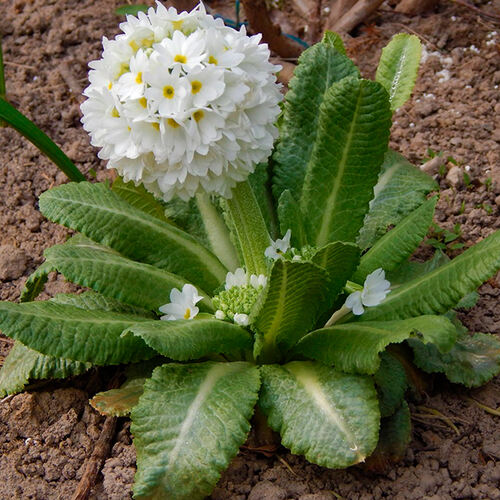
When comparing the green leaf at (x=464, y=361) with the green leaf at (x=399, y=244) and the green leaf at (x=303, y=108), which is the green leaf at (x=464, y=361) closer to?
the green leaf at (x=399, y=244)

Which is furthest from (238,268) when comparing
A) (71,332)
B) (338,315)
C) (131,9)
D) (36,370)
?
(131,9)

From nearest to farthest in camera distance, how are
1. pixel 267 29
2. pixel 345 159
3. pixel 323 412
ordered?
pixel 323 412, pixel 345 159, pixel 267 29

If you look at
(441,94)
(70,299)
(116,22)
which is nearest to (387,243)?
(70,299)

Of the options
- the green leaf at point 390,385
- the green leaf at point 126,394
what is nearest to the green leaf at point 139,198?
the green leaf at point 126,394

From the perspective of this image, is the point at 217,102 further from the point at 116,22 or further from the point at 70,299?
the point at 116,22

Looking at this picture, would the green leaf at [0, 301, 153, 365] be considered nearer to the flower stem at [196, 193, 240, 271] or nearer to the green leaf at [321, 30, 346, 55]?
the flower stem at [196, 193, 240, 271]

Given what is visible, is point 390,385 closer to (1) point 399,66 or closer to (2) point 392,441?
(2) point 392,441
